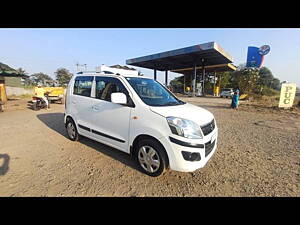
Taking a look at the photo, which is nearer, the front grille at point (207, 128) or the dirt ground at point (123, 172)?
the dirt ground at point (123, 172)

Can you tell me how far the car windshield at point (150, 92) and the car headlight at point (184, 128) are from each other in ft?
1.98

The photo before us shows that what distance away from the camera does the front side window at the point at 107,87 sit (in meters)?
3.06

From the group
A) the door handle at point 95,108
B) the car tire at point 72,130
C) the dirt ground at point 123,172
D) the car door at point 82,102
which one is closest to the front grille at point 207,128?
the dirt ground at point 123,172

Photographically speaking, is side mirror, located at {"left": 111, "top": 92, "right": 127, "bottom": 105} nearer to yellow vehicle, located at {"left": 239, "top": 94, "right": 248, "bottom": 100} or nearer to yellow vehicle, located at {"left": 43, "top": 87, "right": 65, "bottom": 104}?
yellow vehicle, located at {"left": 43, "top": 87, "right": 65, "bottom": 104}

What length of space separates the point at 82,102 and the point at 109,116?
3.65 feet

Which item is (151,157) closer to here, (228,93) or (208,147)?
(208,147)

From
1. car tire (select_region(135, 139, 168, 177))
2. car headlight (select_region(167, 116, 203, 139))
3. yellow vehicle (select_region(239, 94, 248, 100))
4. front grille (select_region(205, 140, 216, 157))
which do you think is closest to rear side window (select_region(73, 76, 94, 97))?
car tire (select_region(135, 139, 168, 177))

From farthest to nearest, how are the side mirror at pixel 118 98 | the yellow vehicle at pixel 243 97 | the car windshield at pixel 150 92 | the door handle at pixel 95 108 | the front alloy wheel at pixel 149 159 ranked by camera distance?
the yellow vehicle at pixel 243 97 → the door handle at pixel 95 108 → the car windshield at pixel 150 92 → the side mirror at pixel 118 98 → the front alloy wheel at pixel 149 159

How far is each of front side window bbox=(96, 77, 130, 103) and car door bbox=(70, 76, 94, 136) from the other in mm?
302

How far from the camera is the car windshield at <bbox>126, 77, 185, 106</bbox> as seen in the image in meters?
2.87

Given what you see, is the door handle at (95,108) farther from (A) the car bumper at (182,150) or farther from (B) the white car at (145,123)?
(A) the car bumper at (182,150)
